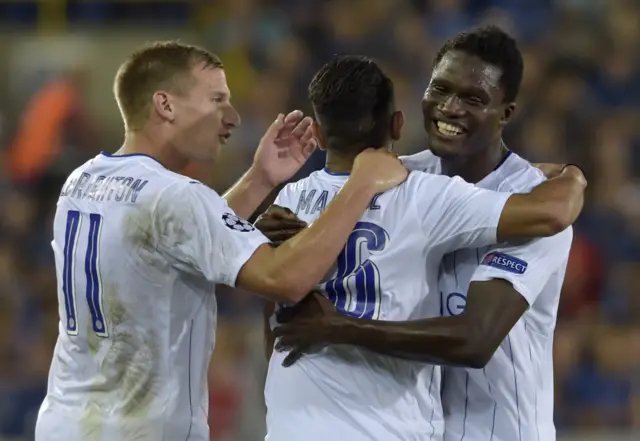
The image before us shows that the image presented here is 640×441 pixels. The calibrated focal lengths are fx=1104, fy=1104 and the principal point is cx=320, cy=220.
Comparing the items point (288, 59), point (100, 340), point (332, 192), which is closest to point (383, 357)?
point (332, 192)

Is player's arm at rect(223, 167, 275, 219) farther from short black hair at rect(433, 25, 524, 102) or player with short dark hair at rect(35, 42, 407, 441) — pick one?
short black hair at rect(433, 25, 524, 102)

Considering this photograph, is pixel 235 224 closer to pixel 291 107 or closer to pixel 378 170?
pixel 378 170

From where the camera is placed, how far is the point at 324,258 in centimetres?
320

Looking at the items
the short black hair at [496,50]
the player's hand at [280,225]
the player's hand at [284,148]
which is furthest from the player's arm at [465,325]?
the player's hand at [284,148]

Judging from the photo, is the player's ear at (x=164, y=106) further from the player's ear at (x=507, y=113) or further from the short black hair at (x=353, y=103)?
the player's ear at (x=507, y=113)

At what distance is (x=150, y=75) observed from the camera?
12.3ft

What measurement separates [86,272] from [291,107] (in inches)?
208

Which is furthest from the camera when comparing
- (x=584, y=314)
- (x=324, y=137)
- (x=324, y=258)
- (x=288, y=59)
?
(x=288, y=59)

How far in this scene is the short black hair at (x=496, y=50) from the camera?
3631 millimetres

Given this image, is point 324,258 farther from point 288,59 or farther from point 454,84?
point 288,59

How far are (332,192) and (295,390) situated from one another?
61 cm

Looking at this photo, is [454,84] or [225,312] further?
[225,312]

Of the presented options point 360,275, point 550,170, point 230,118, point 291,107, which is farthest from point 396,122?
point 291,107

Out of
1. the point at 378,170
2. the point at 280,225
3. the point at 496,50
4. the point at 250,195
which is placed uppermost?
the point at 496,50
